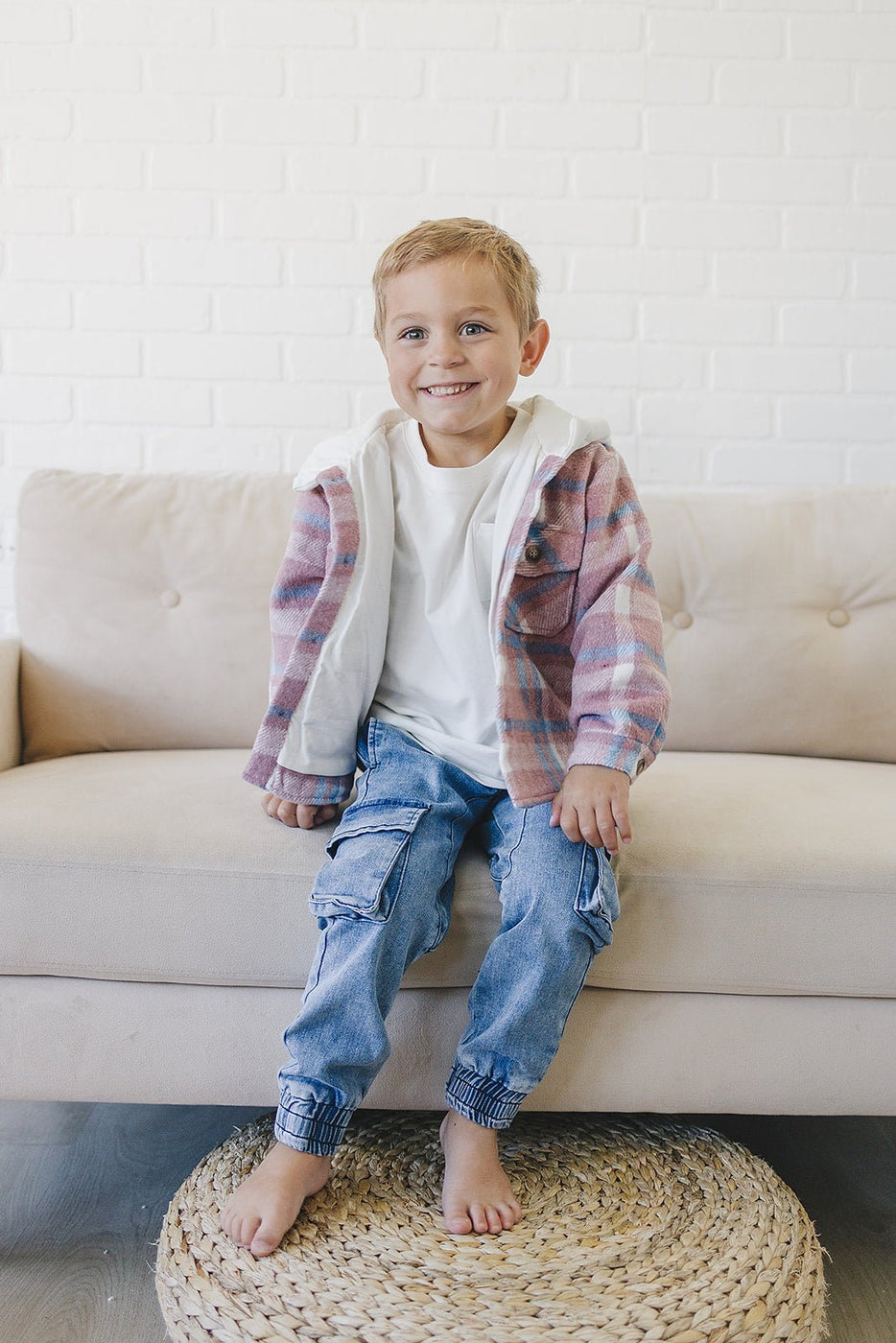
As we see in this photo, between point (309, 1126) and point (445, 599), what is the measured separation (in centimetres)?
56

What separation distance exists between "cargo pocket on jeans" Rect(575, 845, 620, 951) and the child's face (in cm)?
48

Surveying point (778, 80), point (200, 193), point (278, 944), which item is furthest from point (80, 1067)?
point (778, 80)

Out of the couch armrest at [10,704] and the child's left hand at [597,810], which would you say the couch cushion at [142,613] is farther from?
the child's left hand at [597,810]

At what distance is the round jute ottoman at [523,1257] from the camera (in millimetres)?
866

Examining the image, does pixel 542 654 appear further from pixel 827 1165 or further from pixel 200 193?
pixel 200 193

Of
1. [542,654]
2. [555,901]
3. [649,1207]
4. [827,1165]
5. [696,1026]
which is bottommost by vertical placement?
[827,1165]

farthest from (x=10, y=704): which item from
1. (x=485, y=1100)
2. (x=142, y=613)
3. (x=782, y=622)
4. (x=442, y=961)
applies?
(x=782, y=622)

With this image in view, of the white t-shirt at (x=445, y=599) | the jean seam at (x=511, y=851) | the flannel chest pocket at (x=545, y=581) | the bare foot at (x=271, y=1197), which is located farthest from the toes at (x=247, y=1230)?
the flannel chest pocket at (x=545, y=581)

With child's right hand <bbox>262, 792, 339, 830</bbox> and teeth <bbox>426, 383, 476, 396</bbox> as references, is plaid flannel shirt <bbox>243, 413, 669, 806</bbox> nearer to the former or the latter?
child's right hand <bbox>262, 792, 339, 830</bbox>

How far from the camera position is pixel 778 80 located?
6.38 ft

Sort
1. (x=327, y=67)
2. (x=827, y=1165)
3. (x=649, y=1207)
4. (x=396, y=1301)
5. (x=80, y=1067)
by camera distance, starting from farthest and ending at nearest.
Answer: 1. (x=327, y=67)
2. (x=827, y=1165)
3. (x=80, y=1067)
4. (x=649, y=1207)
5. (x=396, y=1301)

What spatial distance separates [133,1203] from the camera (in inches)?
48.5

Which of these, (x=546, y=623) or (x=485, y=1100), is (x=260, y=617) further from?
(x=485, y=1100)

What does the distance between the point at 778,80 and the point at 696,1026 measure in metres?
1.66
